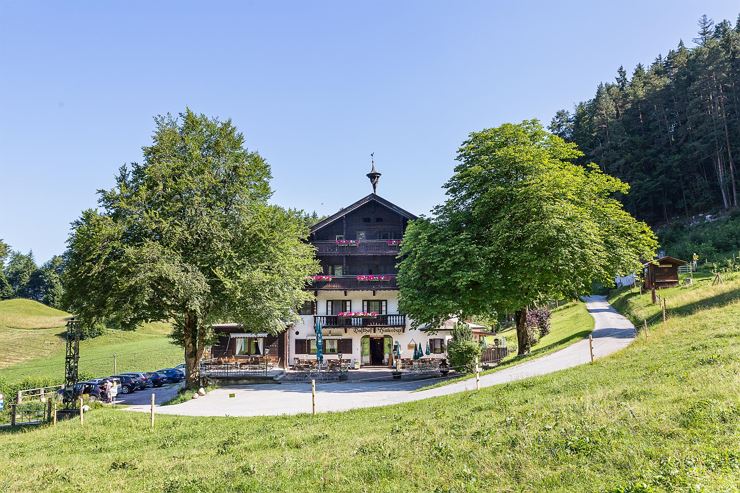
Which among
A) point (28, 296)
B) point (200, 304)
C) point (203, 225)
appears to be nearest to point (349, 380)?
point (200, 304)

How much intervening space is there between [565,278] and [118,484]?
22983mm

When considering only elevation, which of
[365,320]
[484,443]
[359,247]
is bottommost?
[484,443]

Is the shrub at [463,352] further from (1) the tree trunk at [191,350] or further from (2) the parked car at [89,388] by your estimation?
(2) the parked car at [89,388]

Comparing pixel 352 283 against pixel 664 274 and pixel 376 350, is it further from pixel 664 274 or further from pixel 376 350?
pixel 664 274

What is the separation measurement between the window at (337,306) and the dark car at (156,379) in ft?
50.0

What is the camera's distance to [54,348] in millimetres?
65812

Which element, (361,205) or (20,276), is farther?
(20,276)

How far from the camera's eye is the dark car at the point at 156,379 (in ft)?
134

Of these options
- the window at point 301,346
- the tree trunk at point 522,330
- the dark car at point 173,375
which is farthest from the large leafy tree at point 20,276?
the tree trunk at point 522,330

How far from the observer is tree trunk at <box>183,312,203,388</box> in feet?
98.9

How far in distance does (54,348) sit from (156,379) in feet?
114

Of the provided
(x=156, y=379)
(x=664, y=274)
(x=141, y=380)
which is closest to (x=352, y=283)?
(x=156, y=379)

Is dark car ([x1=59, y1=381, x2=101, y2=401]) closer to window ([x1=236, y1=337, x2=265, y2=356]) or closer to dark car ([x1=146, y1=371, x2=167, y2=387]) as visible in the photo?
dark car ([x1=146, y1=371, x2=167, y2=387])

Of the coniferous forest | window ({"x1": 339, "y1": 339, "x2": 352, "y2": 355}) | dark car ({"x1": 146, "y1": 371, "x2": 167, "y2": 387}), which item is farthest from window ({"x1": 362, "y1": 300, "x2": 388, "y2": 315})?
the coniferous forest
